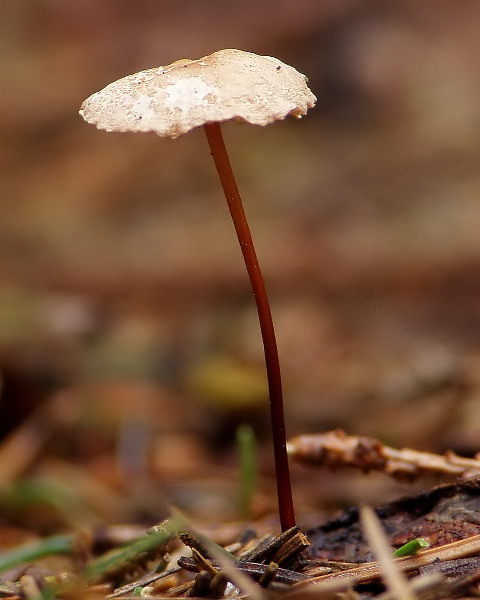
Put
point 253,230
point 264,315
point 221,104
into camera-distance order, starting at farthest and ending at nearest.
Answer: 1. point 253,230
2. point 264,315
3. point 221,104

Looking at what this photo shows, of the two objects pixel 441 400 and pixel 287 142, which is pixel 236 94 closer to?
pixel 441 400

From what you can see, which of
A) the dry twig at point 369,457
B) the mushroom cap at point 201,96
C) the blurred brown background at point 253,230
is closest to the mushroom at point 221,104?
the mushroom cap at point 201,96

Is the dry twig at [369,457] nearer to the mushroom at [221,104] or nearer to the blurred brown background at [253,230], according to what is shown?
the mushroom at [221,104]

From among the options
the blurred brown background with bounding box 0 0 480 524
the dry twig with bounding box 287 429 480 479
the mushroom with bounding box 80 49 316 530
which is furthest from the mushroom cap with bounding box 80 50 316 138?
the blurred brown background with bounding box 0 0 480 524

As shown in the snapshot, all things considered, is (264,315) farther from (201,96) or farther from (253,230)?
(253,230)

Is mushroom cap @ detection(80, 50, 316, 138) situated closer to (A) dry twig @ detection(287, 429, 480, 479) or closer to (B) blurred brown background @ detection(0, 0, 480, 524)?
(A) dry twig @ detection(287, 429, 480, 479)

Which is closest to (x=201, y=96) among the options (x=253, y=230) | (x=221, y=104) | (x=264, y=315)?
(x=221, y=104)
